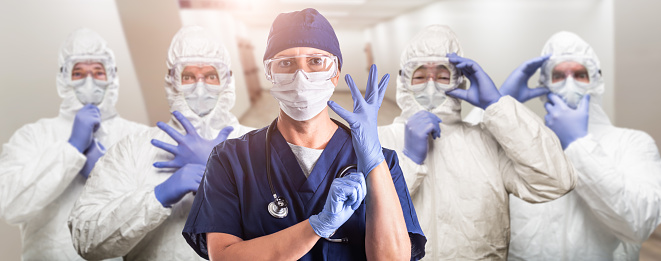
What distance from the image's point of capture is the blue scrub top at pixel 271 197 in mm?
876

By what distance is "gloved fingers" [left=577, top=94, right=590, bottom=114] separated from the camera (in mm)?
1714

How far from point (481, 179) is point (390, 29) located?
1.85 ft

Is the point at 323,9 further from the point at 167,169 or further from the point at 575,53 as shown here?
the point at 575,53

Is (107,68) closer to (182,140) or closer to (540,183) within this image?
(182,140)

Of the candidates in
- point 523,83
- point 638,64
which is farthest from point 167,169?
point 638,64

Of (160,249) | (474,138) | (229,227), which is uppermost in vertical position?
(229,227)

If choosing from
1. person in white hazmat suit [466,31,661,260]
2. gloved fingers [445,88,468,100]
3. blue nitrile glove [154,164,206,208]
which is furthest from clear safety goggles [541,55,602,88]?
blue nitrile glove [154,164,206,208]

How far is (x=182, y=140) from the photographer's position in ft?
4.28

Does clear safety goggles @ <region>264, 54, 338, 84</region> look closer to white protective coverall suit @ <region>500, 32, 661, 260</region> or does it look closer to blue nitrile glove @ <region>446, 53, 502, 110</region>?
blue nitrile glove @ <region>446, 53, 502, 110</region>

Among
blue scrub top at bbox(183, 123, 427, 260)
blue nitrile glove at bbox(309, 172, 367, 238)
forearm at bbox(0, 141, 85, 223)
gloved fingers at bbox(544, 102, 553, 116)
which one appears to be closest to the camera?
blue nitrile glove at bbox(309, 172, 367, 238)

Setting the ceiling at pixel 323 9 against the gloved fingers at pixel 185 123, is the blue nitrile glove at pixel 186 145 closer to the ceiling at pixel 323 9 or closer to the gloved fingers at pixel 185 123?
the gloved fingers at pixel 185 123

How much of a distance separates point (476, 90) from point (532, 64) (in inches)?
17.8

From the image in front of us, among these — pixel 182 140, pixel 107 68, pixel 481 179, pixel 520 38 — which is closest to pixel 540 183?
pixel 481 179

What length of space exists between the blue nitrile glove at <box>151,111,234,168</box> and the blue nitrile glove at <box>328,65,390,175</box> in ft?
1.94
